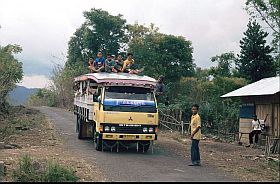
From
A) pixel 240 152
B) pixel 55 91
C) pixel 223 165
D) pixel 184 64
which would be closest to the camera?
pixel 223 165

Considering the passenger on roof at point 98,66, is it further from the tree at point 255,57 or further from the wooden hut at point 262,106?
the tree at point 255,57

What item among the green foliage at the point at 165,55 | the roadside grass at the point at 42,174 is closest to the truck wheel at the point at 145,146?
the roadside grass at the point at 42,174

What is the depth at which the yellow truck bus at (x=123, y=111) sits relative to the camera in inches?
575

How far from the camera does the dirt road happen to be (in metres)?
10.8

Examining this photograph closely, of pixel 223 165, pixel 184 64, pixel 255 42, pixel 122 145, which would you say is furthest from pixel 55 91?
pixel 223 165

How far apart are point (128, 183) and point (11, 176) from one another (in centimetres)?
275

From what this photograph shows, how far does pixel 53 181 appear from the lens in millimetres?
9469

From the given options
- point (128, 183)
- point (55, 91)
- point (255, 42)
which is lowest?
point (128, 183)

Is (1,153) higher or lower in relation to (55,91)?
lower

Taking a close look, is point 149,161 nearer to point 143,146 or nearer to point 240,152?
point 143,146

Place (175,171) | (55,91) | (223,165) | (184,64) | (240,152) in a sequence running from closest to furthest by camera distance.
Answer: (175,171), (223,165), (240,152), (184,64), (55,91)

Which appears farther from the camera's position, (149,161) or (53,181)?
(149,161)

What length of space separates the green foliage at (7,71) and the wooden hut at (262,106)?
49.8 feet

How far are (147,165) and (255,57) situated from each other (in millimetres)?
24233
